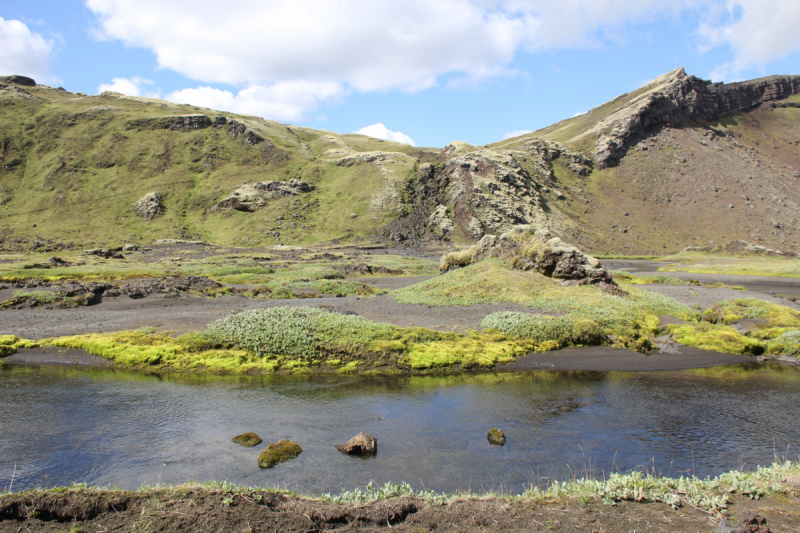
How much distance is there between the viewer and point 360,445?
12156 millimetres

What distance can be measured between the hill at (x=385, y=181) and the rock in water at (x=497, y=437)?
92.3 meters

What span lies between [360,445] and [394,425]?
2224 millimetres

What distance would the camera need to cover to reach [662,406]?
1598cm

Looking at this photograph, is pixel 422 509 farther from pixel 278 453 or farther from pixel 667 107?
pixel 667 107

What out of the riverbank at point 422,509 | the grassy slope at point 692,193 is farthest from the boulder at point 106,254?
the grassy slope at point 692,193

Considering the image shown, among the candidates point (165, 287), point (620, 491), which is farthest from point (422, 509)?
point (165, 287)

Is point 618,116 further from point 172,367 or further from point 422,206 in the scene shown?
point 172,367

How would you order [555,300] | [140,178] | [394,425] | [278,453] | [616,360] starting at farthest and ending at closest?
1. [140,178]
2. [555,300]
3. [616,360]
4. [394,425]
5. [278,453]

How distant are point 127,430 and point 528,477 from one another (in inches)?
484

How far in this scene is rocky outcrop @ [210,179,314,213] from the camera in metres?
116

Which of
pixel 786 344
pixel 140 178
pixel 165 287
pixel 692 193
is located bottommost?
pixel 786 344

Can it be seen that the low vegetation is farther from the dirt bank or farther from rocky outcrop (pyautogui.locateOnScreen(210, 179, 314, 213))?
rocky outcrop (pyautogui.locateOnScreen(210, 179, 314, 213))

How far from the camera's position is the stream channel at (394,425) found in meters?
11.0

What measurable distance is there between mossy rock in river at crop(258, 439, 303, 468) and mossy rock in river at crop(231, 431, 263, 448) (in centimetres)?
59
